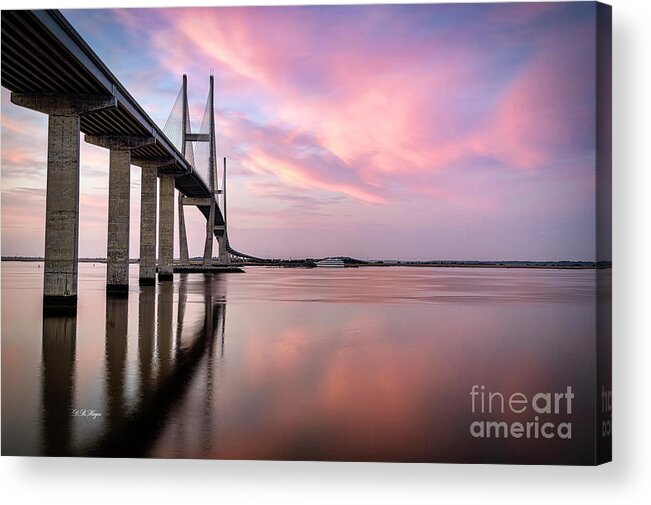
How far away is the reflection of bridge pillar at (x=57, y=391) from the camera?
807cm

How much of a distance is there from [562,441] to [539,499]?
1.25 m

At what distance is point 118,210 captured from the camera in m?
32.9

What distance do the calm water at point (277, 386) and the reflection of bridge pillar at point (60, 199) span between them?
3.01 meters

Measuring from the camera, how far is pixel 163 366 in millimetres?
11672

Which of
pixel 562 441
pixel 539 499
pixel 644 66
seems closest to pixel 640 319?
pixel 562 441

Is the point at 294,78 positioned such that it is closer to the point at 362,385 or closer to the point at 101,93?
the point at 362,385

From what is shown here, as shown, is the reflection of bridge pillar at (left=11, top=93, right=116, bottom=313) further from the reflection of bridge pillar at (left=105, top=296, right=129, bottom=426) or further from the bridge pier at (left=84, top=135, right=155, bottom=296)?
the bridge pier at (left=84, top=135, right=155, bottom=296)

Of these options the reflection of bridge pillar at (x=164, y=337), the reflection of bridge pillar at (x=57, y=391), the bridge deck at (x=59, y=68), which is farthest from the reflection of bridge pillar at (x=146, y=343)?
the bridge deck at (x=59, y=68)

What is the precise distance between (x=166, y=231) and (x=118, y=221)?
1679 centimetres

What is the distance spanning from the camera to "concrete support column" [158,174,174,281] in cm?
4903
